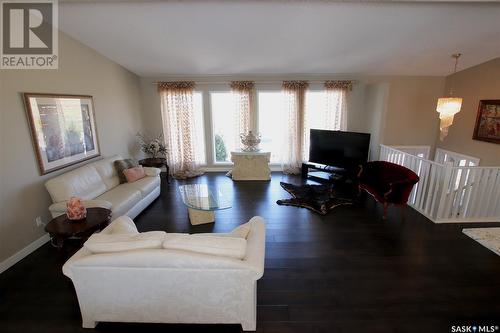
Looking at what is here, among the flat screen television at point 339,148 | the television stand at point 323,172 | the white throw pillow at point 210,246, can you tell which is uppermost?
the flat screen television at point 339,148

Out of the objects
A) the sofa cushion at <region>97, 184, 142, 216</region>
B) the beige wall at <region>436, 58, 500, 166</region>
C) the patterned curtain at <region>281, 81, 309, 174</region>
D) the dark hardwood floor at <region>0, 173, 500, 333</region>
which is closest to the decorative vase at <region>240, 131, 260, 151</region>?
the patterned curtain at <region>281, 81, 309, 174</region>

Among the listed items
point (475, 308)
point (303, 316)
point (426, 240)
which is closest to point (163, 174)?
point (303, 316)

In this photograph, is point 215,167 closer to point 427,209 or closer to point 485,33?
point 427,209

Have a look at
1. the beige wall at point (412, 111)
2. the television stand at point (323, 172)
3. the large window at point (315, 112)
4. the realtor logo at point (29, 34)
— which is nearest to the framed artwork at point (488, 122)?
the beige wall at point (412, 111)

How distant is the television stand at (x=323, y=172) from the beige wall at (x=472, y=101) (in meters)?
2.81

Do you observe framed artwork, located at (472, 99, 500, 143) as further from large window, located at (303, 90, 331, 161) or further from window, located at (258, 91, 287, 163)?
window, located at (258, 91, 287, 163)

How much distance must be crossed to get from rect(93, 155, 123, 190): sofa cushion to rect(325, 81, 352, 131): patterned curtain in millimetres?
5058

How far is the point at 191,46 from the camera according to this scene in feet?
13.7

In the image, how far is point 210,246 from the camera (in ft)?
6.13

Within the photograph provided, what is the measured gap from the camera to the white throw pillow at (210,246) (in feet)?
6.10

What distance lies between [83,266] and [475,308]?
137 inches

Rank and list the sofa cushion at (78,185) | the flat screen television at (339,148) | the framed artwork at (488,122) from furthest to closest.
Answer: the flat screen television at (339,148)
the framed artwork at (488,122)
the sofa cushion at (78,185)

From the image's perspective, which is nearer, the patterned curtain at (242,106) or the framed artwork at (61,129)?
the framed artwork at (61,129)

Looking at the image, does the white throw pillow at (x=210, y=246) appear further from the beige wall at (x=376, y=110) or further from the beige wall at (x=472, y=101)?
the beige wall at (x=472, y=101)
